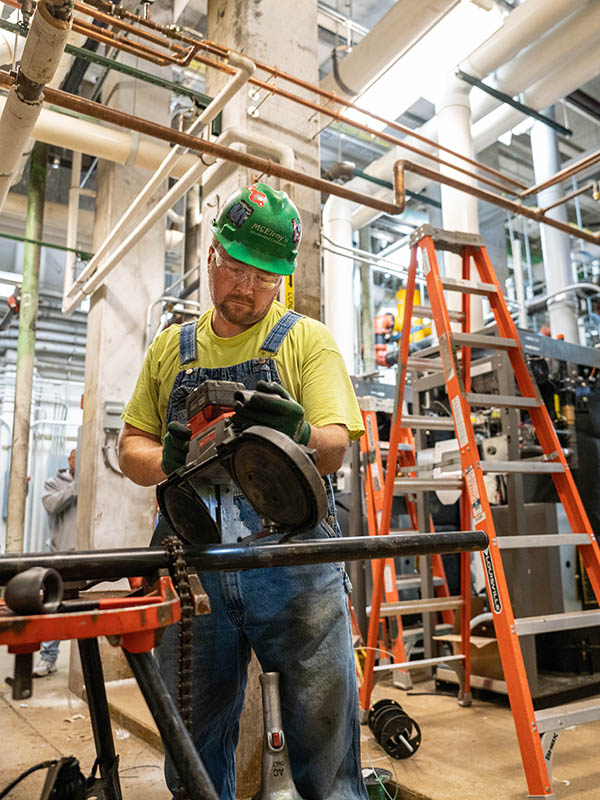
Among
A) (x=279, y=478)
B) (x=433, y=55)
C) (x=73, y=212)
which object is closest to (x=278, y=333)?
(x=279, y=478)

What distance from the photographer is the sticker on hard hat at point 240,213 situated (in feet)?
4.70

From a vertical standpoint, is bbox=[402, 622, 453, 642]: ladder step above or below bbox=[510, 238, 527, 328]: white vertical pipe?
below

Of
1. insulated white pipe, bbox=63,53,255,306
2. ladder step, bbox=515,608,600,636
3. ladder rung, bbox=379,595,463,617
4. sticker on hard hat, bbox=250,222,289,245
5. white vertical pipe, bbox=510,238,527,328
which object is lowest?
ladder rung, bbox=379,595,463,617

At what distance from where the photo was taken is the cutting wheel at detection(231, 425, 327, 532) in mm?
892

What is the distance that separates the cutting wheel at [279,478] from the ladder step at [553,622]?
1.34 m

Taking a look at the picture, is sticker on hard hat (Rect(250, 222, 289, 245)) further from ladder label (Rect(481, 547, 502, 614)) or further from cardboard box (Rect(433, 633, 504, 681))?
cardboard box (Rect(433, 633, 504, 681))

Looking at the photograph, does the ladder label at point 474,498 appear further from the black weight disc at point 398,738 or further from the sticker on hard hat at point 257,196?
the sticker on hard hat at point 257,196

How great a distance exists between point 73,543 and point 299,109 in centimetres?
319

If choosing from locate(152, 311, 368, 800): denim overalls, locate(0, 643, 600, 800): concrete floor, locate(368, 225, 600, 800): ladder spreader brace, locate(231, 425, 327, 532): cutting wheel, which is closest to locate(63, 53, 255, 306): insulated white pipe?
locate(368, 225, 600, 800): ladder spreader brace

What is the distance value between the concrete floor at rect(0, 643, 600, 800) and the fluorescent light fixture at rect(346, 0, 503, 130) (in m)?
3.59

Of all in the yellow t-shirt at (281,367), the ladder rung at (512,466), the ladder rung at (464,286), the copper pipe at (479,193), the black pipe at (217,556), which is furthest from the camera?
the copper pipe at (479,193)

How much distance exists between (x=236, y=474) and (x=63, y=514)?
13.1ft

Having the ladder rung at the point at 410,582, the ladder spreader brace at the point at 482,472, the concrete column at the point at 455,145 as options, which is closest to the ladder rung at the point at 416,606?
the ladder spreader brace at the point at 482,472

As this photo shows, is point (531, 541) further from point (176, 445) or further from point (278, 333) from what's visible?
point (176, 445)
